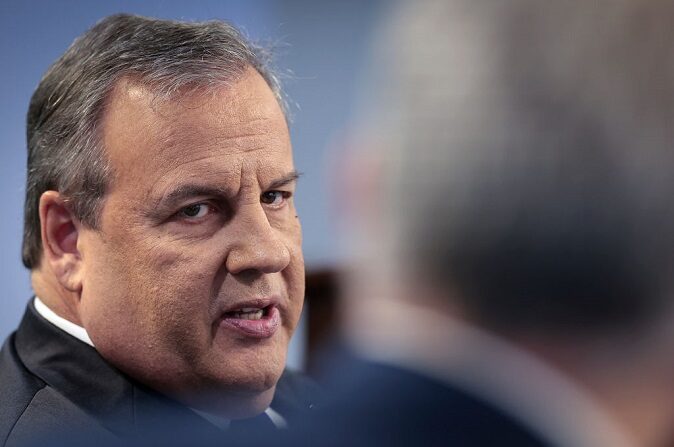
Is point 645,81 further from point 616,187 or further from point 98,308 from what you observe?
point 98,308

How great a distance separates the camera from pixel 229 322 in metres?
2.35

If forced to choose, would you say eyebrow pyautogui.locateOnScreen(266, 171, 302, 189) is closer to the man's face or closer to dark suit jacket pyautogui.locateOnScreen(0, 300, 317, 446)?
the man's face

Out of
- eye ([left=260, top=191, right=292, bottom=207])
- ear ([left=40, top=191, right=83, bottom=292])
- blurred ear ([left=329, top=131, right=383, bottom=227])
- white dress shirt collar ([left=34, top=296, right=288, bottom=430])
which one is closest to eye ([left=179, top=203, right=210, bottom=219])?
eye ([left=260, top=191, right=292, bottom=207])

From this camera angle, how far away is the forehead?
2303mm

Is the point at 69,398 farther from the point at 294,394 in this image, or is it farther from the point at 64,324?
the point at 294,394

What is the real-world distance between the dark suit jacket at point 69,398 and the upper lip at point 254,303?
30 cm

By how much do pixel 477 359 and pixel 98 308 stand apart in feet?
5.33

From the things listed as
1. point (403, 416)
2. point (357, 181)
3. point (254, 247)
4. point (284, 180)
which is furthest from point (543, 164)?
point (284, 180)

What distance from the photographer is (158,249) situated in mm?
2336

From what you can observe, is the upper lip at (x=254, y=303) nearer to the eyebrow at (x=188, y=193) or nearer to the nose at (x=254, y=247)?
the nose at (x=254, y=247)

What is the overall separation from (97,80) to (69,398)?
2.61 feet

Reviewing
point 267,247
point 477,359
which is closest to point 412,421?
point 477,359

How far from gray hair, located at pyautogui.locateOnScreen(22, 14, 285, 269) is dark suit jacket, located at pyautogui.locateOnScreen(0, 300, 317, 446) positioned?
0.95ft

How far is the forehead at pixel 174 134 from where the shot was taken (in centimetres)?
230
